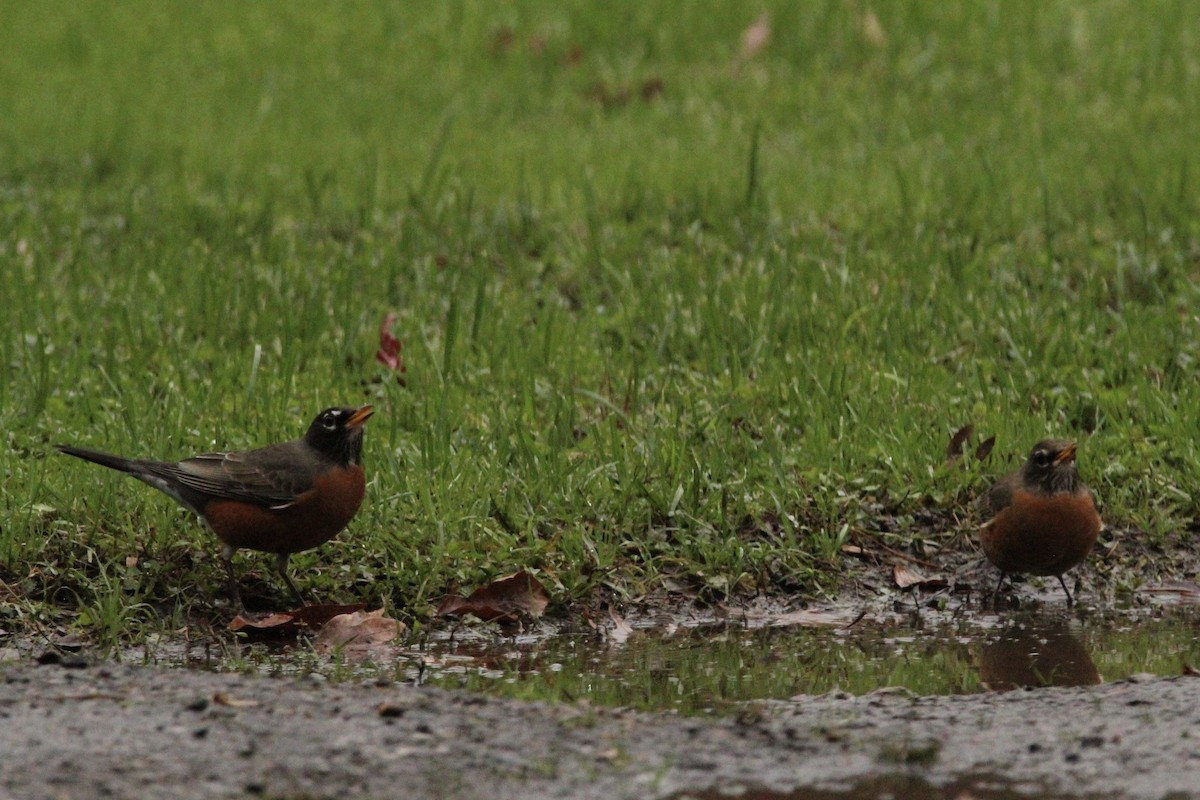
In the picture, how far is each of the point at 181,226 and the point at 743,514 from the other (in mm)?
4499

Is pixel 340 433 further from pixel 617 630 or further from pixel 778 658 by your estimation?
pixel 778 658

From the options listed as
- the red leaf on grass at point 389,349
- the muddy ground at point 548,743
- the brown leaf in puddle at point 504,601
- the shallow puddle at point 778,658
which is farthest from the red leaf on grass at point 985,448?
the red leaf on grass at point 389,349

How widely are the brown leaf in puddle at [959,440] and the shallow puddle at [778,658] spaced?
939mm

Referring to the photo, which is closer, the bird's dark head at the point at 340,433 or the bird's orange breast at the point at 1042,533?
the bird's orange breast at the point at 1042,533

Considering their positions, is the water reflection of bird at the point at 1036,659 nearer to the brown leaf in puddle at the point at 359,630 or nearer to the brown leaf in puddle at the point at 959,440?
the brown leaf in puddle at the point at 959,440

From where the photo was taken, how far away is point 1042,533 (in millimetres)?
5883

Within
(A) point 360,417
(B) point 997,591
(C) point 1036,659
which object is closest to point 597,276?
(A) point 360,417

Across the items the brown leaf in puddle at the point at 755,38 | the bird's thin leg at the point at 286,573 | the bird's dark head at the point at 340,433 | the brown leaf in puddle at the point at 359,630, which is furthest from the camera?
the brown leaf in puddle at the point at 755,38

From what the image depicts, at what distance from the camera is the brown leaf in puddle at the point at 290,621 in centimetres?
575

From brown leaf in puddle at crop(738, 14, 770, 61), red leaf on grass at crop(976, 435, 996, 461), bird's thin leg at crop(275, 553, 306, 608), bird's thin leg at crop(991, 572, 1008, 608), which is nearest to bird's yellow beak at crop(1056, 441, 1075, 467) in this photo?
bird's thin leg at crop(991, 572, 1008, 608)

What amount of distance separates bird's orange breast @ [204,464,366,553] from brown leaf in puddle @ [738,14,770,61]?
24.8 feet

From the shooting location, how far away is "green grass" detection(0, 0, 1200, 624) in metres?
6.46

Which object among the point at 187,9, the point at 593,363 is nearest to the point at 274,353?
the point at 593,363

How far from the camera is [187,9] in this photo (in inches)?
577
